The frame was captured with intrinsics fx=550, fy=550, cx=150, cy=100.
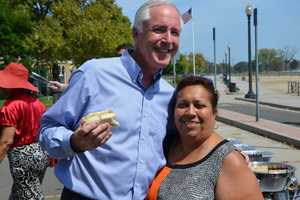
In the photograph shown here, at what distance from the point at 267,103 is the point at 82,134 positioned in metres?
31.1

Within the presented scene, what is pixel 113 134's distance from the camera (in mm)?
2693

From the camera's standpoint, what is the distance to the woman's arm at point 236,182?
2.55 meters

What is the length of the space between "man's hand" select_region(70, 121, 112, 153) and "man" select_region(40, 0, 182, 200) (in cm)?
24

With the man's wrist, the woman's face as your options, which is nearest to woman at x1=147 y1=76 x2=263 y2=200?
the woman's face

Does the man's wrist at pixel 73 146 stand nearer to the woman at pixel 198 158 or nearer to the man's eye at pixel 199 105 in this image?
the woman at pixel 198 158

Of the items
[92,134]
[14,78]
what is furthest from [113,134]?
[14,78]

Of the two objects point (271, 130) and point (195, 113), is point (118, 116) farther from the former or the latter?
point (271, 130)

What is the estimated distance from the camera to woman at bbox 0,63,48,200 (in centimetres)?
496

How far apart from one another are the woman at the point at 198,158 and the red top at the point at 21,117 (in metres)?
2.34

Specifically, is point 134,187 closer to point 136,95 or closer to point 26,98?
point 136,95

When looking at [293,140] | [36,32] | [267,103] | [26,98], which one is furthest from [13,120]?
[36,32]

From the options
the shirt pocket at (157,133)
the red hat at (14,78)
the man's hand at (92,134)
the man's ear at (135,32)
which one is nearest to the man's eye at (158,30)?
the man's ear at (135,32)

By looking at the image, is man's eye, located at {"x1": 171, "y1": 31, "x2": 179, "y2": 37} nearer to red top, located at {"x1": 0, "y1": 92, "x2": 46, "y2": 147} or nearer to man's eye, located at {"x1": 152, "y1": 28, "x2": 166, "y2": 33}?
man's eye, located at {"x1": 152, "y1": 28, "x2": 166, "y2": 33}

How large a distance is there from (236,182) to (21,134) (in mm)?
2896
